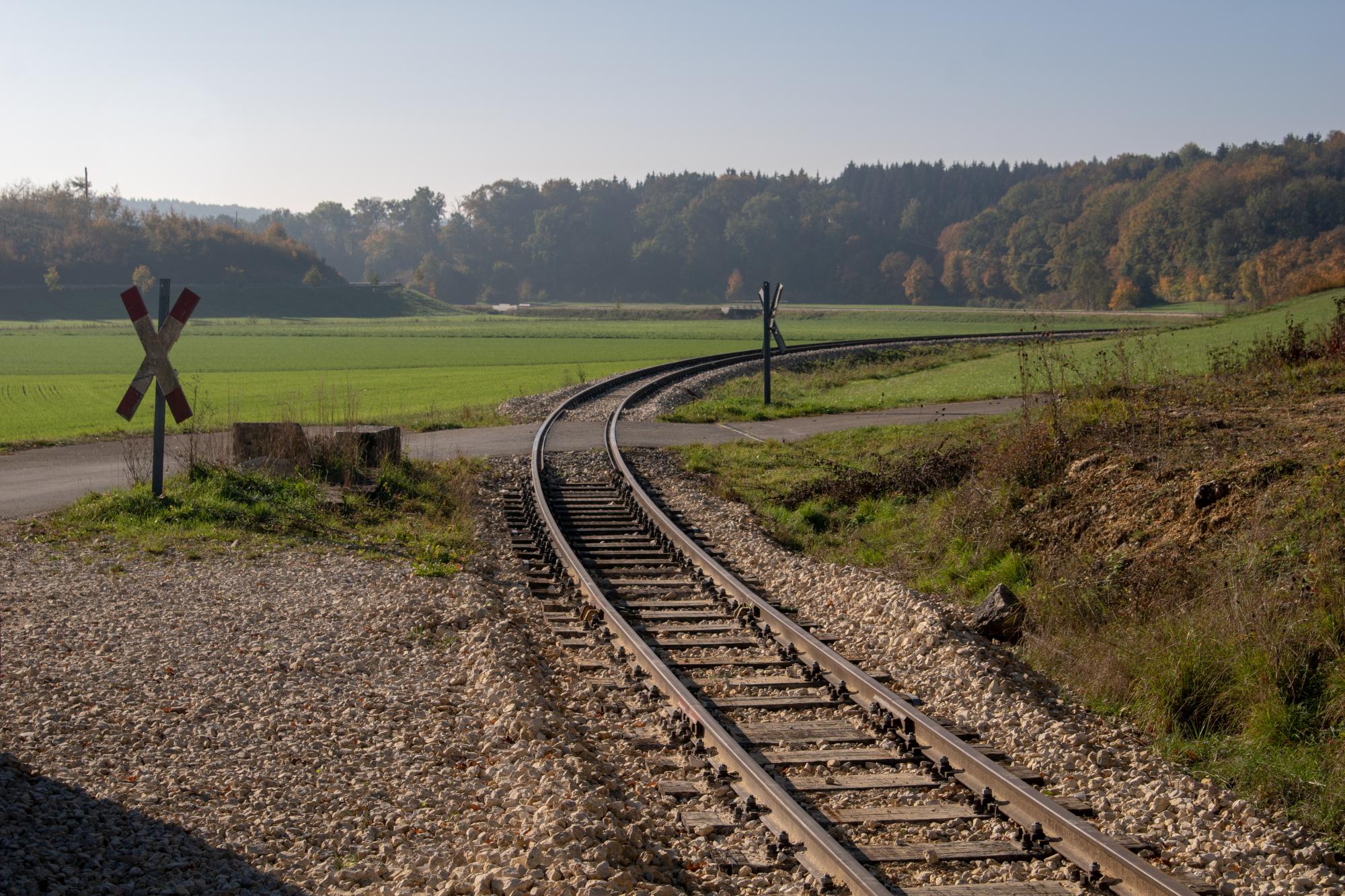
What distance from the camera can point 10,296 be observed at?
125625 mm

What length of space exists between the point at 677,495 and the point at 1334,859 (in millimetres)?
10687

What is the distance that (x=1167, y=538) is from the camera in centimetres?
920

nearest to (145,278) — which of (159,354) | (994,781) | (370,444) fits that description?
(370,444)

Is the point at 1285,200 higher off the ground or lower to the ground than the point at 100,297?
higher

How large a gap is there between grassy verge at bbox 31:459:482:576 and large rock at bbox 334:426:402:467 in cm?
32

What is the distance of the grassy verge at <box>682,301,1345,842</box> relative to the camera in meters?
6.67

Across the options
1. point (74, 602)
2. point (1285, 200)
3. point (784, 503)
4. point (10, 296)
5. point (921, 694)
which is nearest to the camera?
point (921, 694)

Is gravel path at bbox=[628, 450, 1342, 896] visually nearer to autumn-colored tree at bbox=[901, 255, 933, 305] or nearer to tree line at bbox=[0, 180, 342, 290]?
tree line at bbox=[0, 180, 342, 290]

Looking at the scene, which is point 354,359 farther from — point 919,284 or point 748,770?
point 919,284

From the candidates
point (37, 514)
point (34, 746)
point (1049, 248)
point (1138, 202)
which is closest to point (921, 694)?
point (34, 746)

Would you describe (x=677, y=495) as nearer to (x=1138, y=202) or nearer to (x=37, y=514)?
(x=37, y=514)

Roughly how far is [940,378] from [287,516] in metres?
25.0

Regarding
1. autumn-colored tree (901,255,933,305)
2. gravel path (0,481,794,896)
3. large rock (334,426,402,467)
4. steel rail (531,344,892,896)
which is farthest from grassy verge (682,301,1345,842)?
autumn-colored tree (901,255,933,305)

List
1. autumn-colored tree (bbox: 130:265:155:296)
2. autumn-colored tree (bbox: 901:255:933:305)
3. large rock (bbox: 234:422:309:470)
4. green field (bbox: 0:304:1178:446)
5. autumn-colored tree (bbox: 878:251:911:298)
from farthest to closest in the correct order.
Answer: autumn-colored tree (bbox: 878:251:911:298), autumn-colored tree (bbox: 901:255:933:305), autumn-colored tree (bbox: 130:265:155:296), green field (bbox: 0:304:1178:446), large rock (bbox: 234:422:309:470)
